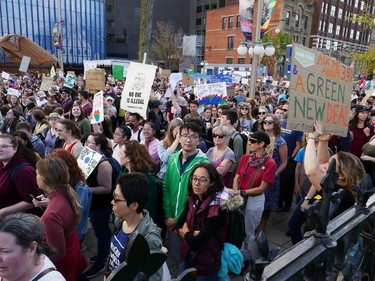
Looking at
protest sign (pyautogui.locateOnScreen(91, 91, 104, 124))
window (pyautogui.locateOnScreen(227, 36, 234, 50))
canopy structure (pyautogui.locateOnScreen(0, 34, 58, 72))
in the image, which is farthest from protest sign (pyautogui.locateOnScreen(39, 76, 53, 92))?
window (pyautogui.locateOnScreen(227, 36, 234, 50))

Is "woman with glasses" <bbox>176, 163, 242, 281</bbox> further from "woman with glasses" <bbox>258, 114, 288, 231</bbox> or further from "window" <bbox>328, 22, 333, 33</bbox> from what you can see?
"window" <bbox>328, 22, 333, 33</bbox>

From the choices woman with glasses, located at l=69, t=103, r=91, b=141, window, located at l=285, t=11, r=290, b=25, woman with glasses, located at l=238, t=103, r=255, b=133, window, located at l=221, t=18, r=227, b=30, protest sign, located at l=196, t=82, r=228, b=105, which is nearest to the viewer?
woman with glasses, located at l=69, t=103, r=91, b=141

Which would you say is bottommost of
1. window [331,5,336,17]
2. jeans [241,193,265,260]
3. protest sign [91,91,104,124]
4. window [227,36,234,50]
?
jeans [241,193,265,260]

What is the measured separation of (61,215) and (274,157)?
3.12 m

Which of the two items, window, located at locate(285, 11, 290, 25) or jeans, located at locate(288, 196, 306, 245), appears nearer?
jeans, located at locate(288, 196, 306, 245)

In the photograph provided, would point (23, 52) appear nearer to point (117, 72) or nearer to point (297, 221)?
point (117, 72)

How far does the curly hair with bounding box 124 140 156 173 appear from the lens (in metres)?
3.28

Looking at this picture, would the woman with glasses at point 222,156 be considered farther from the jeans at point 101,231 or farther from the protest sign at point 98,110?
the protest sign at point 98,110

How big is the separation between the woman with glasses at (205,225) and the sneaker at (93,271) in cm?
140

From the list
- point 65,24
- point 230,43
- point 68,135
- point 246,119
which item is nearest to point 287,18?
point 230,43

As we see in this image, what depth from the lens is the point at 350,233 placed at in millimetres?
1458

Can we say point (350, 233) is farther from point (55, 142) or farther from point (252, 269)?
point (55, 142)

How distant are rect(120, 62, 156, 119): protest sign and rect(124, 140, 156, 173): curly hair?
219 cm

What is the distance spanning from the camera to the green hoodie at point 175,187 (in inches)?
126
